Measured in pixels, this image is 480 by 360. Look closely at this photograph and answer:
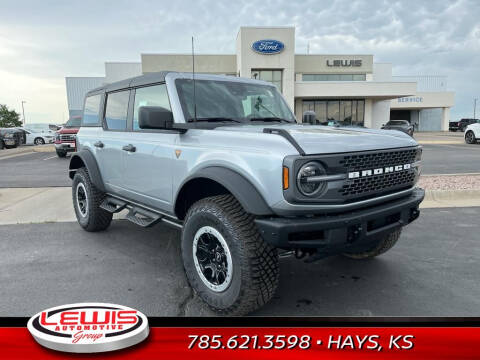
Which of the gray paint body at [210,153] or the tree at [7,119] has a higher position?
the tree at [7,119]

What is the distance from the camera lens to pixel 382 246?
381 centimetres

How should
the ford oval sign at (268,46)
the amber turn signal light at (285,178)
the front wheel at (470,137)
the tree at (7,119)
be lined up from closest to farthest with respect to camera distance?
the amber turn signal light at (285,178) < the front wheel at (470,137) < the ford oval sign at (268,46) < the tree at (7,119)

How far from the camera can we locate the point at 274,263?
2609 mm

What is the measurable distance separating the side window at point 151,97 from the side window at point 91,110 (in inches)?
43.5

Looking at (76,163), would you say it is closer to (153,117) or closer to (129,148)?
(129,148)

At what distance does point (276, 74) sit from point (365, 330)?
110 feet

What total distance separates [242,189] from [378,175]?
1.06 metres

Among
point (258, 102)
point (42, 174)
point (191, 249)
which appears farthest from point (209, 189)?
point (42, 174)

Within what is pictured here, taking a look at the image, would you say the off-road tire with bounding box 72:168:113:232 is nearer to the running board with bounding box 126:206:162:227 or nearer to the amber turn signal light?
the running board with bounding box 126:206:162:227

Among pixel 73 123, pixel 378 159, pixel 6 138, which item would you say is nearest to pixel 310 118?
pixel 378 159

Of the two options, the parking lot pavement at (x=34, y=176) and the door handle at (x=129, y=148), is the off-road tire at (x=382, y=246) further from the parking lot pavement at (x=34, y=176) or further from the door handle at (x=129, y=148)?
the parking lot pavement at (x=34, y=176)

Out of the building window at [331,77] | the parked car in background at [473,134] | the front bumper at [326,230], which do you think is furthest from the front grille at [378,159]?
the building window at [331,77]

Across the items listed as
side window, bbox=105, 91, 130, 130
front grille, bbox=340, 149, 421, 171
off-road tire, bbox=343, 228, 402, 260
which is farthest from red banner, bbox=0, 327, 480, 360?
side window, bbox=105, 91, 130, 130

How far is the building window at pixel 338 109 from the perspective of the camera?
3750cm
